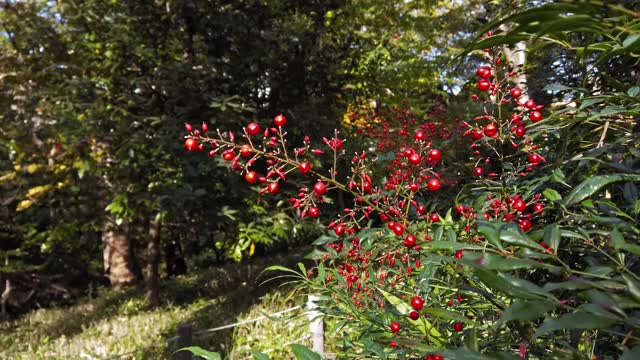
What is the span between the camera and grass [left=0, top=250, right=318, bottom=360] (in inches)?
219

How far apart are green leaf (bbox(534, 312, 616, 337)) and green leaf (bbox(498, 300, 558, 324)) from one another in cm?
2

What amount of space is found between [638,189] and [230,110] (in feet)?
18.3

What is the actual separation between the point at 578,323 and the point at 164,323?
23.9 feet

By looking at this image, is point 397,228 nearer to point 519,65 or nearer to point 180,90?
point 519,65

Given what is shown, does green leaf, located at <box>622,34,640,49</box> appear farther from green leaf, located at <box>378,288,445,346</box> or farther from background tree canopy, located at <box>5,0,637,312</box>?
background tree canopy, located at <box>5,0,637,312</box>

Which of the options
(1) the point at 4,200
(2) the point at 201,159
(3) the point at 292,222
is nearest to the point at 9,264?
(1) the point at 4,200

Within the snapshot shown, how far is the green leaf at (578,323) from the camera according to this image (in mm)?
671

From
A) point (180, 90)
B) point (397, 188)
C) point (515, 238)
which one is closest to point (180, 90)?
point (180, 90)

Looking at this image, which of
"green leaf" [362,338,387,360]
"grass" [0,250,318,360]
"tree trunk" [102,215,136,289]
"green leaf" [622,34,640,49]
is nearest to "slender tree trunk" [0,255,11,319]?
"grass" [0,250,318,360]

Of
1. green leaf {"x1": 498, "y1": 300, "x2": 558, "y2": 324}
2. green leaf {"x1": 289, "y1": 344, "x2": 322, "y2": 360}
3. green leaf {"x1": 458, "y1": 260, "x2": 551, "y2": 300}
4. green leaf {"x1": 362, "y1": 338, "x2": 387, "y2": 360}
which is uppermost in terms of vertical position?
green leaf {"x1": 458, "y1": 260, "x2": 551, "y2": 300}

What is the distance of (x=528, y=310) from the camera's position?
0.72 meters

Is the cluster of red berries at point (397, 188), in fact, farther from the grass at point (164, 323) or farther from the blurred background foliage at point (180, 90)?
the blurred background foliage at point (180, 90)

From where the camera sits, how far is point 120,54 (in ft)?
23.3

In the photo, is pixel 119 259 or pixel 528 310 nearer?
pixel 528 310
